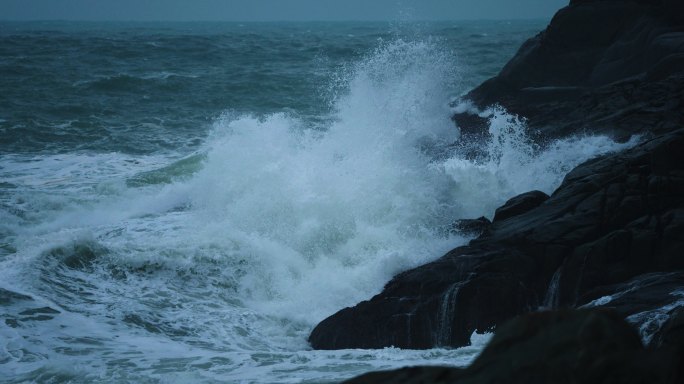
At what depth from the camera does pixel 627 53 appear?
1456 cm

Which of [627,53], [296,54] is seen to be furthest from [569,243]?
[296,54]

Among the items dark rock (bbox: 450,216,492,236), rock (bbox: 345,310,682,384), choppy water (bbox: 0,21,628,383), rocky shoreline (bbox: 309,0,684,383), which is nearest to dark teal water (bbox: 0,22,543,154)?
choppy water (bbox: 0,21,628,383)

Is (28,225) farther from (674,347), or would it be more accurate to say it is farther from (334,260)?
(674,347)

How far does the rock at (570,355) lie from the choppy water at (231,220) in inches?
125

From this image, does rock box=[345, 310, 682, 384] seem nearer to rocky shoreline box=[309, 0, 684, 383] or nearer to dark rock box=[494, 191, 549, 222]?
rocky shoreline box=[309, 0, 684, 383]

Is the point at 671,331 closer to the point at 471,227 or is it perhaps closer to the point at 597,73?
the point at 471,227

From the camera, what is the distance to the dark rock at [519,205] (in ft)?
25.1

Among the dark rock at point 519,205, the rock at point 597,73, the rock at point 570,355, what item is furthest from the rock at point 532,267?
the rock at point 570,355

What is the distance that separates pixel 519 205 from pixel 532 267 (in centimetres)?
132

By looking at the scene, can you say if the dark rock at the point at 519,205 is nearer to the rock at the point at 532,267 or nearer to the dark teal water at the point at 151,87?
the rock at the point at 532,267

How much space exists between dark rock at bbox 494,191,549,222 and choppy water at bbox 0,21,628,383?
565 mm

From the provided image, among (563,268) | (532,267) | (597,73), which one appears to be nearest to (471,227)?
(532,267)

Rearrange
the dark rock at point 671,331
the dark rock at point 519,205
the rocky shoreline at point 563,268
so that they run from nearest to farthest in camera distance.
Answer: the dark rock at point 671,331 < the rocky shoreline at point 563,268 < the dark rock at point 519,205

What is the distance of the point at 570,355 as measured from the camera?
95.0 inches
